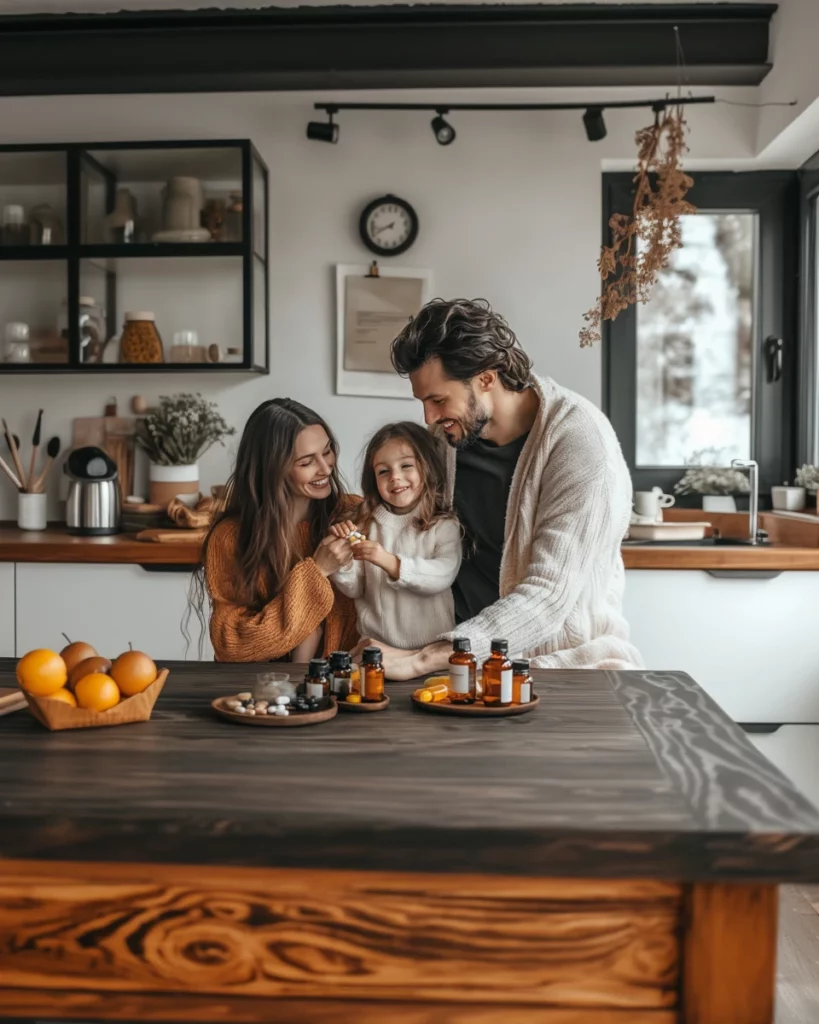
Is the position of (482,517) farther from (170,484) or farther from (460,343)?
(170,484)

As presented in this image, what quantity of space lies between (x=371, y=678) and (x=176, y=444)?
2.29m

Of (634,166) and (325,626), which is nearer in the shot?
(325,626)

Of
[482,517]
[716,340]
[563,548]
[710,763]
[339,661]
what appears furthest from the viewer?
[716,340]

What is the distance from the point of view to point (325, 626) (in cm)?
234

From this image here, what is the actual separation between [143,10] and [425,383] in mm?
2092

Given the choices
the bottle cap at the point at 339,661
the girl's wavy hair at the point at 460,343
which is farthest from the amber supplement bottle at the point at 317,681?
the girl's wavy hair at the point at 460,343

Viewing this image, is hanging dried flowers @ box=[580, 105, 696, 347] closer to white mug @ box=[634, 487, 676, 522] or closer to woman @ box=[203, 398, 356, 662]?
white mug @ box=[634, 487, 676, 522]

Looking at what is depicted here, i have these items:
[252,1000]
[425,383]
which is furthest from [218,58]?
[252,1000]

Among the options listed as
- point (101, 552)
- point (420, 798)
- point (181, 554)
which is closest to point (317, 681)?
point (420, 798)

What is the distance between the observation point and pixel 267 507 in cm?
225

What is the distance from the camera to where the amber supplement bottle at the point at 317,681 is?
5.17 feet

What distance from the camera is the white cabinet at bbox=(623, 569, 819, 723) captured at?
3201 millimetres

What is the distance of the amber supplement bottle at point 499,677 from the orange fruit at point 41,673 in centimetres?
64

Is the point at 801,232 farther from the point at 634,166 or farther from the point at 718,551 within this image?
the point at 718,551
